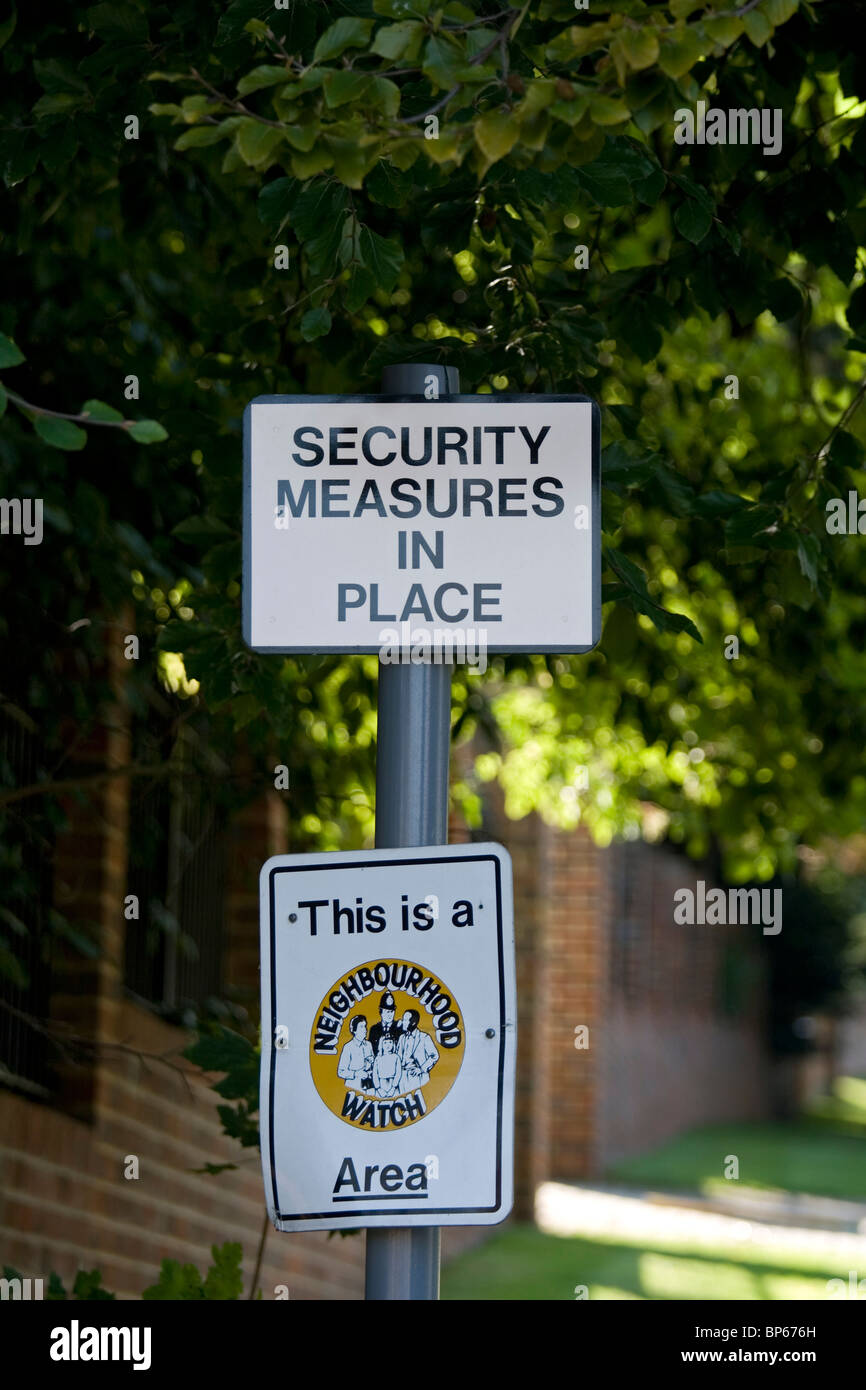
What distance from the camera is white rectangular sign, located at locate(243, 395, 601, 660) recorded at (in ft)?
7.64

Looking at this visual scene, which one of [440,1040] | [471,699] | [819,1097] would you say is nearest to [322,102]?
[440,1040]

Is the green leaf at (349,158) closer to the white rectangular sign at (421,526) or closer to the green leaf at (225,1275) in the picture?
the white rectangular sign at (421,526)

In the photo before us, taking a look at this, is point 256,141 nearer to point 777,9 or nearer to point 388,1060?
point 777,9

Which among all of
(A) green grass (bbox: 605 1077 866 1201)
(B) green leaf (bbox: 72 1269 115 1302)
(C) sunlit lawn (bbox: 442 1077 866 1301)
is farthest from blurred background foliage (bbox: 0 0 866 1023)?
(A) green grass (bbox: 605 1077 866 1201)

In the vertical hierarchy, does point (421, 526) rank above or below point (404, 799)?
above

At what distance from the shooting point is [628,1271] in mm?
11203

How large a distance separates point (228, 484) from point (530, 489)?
1448 mm

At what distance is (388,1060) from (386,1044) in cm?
2

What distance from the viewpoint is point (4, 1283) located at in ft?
12.3

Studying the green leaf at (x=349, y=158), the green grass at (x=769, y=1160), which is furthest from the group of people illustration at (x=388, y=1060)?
the green grass at (x=769, y=1160)

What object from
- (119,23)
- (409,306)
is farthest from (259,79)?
(409,306)

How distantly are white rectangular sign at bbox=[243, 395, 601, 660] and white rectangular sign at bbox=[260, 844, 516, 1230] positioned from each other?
1.02ft

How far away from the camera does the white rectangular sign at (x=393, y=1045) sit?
222cm

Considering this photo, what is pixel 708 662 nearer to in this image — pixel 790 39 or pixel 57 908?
pixel 57 908
